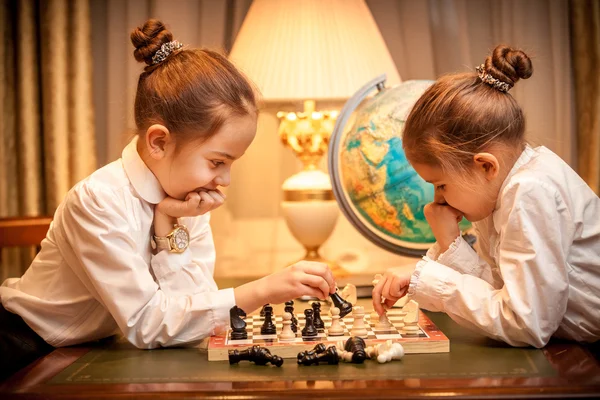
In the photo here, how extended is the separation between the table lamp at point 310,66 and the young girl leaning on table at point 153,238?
0.69 metres

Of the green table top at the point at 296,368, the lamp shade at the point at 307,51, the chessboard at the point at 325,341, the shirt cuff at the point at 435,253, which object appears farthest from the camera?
the lamp shade at the point at 307,51

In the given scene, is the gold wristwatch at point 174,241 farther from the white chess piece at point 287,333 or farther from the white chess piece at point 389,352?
the white chess piece at point 389,352

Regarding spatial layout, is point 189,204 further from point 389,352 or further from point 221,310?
point 389,352

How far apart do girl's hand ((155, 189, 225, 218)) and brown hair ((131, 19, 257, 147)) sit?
0.14 meters

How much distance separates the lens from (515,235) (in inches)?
57.7

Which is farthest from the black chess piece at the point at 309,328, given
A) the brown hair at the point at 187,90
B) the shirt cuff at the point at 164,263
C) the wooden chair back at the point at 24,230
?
the wooden chair back at the point at 24,230

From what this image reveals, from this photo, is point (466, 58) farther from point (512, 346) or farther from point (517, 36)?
point (512, 346)

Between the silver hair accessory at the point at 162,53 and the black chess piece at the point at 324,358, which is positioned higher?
the silver hair accessory at the point at 162,53

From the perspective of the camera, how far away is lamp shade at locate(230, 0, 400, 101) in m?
2.38

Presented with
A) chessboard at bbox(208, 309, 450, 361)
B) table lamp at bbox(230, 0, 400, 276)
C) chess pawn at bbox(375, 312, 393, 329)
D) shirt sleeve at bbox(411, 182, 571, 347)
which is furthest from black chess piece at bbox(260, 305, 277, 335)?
table lamp at bbox(230, 0, 400, 276)

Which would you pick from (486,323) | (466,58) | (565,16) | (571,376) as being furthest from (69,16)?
(571,376)

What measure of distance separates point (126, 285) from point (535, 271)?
0.83m

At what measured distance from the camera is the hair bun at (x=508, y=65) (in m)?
1.59

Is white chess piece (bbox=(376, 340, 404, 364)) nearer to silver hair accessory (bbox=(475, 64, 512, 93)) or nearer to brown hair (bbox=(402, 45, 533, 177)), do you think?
brown hair (bbox=(402, 45, 533, 177))
